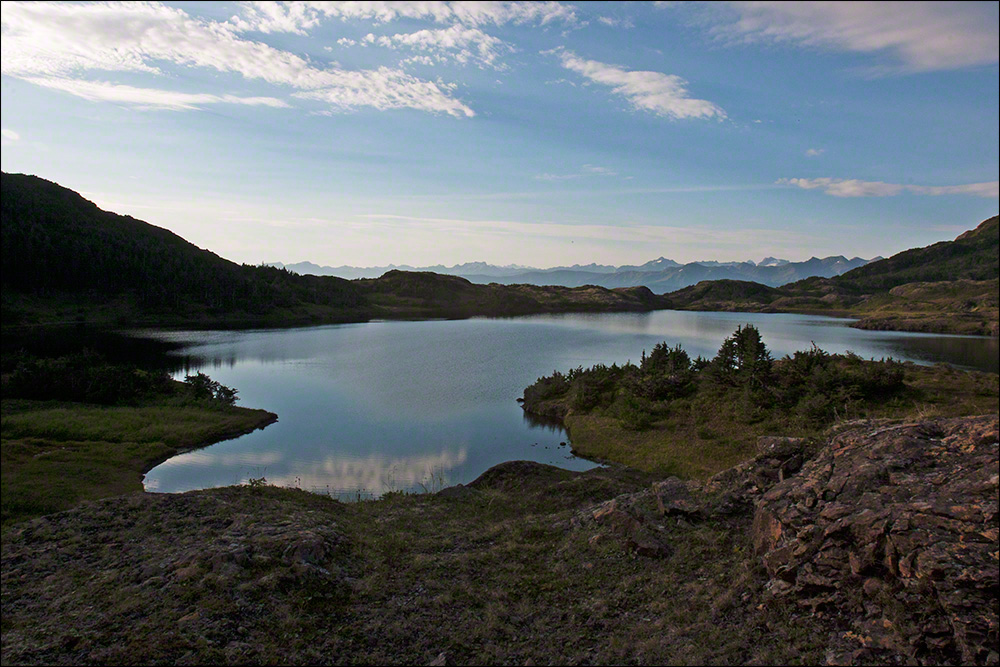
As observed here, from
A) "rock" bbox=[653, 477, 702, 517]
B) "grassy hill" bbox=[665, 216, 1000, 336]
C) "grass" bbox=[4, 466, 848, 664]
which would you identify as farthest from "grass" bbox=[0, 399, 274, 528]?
"grassy hill" bbox=[665, 216, 1000, 336]

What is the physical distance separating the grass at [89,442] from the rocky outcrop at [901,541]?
2493 cm

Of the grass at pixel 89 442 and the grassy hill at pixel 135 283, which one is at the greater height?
the grassy hill at pixel 135 283

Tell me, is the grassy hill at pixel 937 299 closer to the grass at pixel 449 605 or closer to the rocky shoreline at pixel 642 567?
the rocky shoreline at pixel 642 567

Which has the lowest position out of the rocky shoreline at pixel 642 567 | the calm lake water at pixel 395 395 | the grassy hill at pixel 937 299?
the calm lake water at pixel 395 395

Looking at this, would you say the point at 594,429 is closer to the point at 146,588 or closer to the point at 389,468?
the point at 389,468

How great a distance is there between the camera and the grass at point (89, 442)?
2195 centimetres

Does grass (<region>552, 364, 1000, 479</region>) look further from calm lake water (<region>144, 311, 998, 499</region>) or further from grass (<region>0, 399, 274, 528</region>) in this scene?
grass (<region>0, 399, 274, 528</region>)

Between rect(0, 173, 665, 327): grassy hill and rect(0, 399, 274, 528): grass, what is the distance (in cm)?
8761

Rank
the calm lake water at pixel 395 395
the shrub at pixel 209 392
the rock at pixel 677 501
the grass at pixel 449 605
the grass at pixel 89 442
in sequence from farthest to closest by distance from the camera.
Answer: the shrub at pixel 209 392
the calm lake water at pixel 395 395
the grass at pixel 89 442
the rock at pixel 677 501
the grass at pixel 449 605

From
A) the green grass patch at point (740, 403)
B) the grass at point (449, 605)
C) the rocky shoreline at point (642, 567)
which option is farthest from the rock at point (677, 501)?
the green grass patch at point (740, 403)

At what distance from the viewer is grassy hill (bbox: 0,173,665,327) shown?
11956 cm

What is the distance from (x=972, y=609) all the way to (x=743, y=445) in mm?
20729

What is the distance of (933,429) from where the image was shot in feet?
34.4

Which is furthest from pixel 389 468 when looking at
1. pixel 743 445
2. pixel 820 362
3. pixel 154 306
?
pixel 154 306
